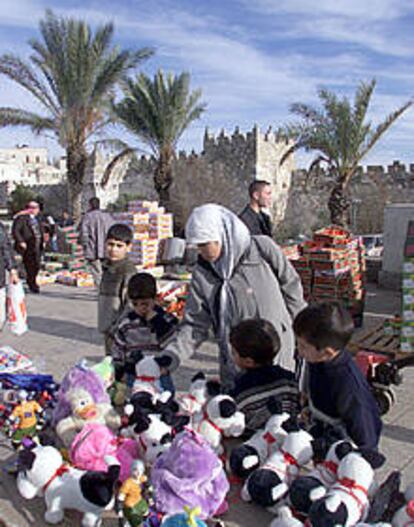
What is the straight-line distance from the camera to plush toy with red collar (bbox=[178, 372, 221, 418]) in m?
2.90

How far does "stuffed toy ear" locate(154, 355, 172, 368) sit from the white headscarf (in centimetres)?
33

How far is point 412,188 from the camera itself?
22.1 meters

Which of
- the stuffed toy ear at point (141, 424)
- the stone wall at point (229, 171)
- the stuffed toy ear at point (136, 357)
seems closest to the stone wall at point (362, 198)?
the stone wall at point (229, 171)

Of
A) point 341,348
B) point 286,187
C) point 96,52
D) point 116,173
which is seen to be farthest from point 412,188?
point 341,348

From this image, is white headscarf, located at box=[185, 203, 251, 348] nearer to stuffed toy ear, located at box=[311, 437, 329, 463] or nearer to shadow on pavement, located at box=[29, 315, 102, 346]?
stuffed toy ear, located at box=[311, 437, 329, 463]

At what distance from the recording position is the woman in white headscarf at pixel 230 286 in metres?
2.90

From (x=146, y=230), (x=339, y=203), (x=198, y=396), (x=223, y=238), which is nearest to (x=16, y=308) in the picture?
(x=198, y=396)

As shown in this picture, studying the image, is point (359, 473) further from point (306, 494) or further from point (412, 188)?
point (412, 188)

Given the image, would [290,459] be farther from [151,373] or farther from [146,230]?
[146,230]

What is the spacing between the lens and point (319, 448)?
248 cm

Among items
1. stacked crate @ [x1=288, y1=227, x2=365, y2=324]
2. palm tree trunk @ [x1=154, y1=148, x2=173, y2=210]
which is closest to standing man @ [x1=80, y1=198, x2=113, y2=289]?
stacked crate @ [x1=288, y1=227, x2=365, y2=324]

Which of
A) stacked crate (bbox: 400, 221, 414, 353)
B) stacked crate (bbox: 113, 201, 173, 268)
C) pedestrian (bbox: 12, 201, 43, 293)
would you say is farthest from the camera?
stacked crate (bbox: 113, 201, 173, 268)

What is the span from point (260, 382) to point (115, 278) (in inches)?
68.3

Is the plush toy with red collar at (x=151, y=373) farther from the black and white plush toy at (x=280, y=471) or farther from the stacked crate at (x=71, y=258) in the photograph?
the stacked crate at (x=71, y=258)
